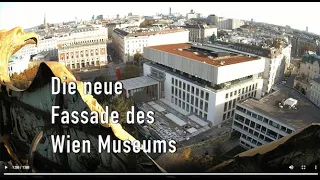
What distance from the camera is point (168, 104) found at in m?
19.3

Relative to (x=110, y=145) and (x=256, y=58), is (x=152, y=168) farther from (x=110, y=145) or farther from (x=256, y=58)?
(x=256, y=58)

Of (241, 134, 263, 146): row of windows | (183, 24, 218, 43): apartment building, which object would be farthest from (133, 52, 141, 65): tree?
(241, 134, 263, 146): row of windows

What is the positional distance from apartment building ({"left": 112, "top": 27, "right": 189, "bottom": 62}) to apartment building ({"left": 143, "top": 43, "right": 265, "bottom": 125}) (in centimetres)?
1250

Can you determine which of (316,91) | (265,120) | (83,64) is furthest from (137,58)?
(265,120)

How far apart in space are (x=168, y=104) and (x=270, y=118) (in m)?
7.92

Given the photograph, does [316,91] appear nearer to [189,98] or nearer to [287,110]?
[287,110]

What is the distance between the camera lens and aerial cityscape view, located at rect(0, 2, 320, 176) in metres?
3.32

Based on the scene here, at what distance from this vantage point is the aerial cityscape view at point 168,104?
332 centimetres

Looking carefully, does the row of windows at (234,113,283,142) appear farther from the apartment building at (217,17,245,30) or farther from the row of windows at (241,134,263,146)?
the apartment building at (217,17,245,30)

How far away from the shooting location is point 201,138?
1499 cm

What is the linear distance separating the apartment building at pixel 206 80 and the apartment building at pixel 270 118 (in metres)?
1.99

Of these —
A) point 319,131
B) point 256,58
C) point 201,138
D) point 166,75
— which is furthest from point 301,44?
point 319,131

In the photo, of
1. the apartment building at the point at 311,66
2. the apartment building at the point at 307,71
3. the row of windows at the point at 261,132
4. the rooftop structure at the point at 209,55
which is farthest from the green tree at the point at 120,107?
the apartment building at the point at 311,66

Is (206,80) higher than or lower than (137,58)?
higher
